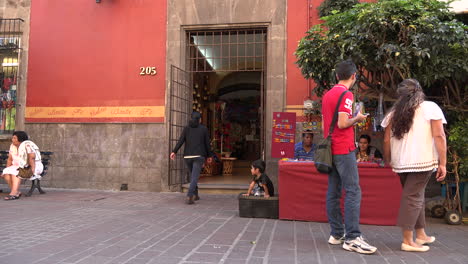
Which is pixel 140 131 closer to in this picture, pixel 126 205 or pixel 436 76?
pixel 126 205

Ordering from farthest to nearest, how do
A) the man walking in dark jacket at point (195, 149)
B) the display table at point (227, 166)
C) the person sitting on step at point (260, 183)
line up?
the display table at point (227, 166) → the man walking in dark jacket at point (195, 149) → the person sitting on step at point (260, 183)

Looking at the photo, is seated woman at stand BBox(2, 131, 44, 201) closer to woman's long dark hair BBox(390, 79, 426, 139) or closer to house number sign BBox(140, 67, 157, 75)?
house number sign BBox(140, 67, 157, 75)

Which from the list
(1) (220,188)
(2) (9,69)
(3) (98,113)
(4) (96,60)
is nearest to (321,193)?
(1) (220,188)

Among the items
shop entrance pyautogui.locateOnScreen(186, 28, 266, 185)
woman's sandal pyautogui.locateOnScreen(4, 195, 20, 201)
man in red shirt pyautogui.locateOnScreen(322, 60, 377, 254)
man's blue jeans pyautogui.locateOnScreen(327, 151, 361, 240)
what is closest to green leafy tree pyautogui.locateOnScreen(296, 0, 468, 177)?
man in red shirt pyautogui.locateOnScreen(322, 60, 377, 254)

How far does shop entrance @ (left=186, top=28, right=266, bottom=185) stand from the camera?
28.8ft

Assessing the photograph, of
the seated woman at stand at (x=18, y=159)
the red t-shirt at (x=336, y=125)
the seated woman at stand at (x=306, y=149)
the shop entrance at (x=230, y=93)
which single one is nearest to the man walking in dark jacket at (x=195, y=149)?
the seated woman at stand at (x=306, y=149)

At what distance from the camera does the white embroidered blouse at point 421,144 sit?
354 cm

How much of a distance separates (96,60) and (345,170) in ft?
22.8

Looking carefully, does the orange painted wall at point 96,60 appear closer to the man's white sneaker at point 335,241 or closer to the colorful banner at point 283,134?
the colorful banner at point 283,134

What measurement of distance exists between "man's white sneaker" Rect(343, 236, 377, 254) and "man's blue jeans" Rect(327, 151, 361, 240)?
5 centimetres

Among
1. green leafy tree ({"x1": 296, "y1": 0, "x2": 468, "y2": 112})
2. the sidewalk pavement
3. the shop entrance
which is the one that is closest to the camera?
the sidewalk pavement

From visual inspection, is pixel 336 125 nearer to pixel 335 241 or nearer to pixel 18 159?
pixel 335 241

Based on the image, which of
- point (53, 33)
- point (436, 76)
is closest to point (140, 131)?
point (53, 33)

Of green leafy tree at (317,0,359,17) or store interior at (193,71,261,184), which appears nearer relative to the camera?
green leafy tree at (317,0,359,17)
